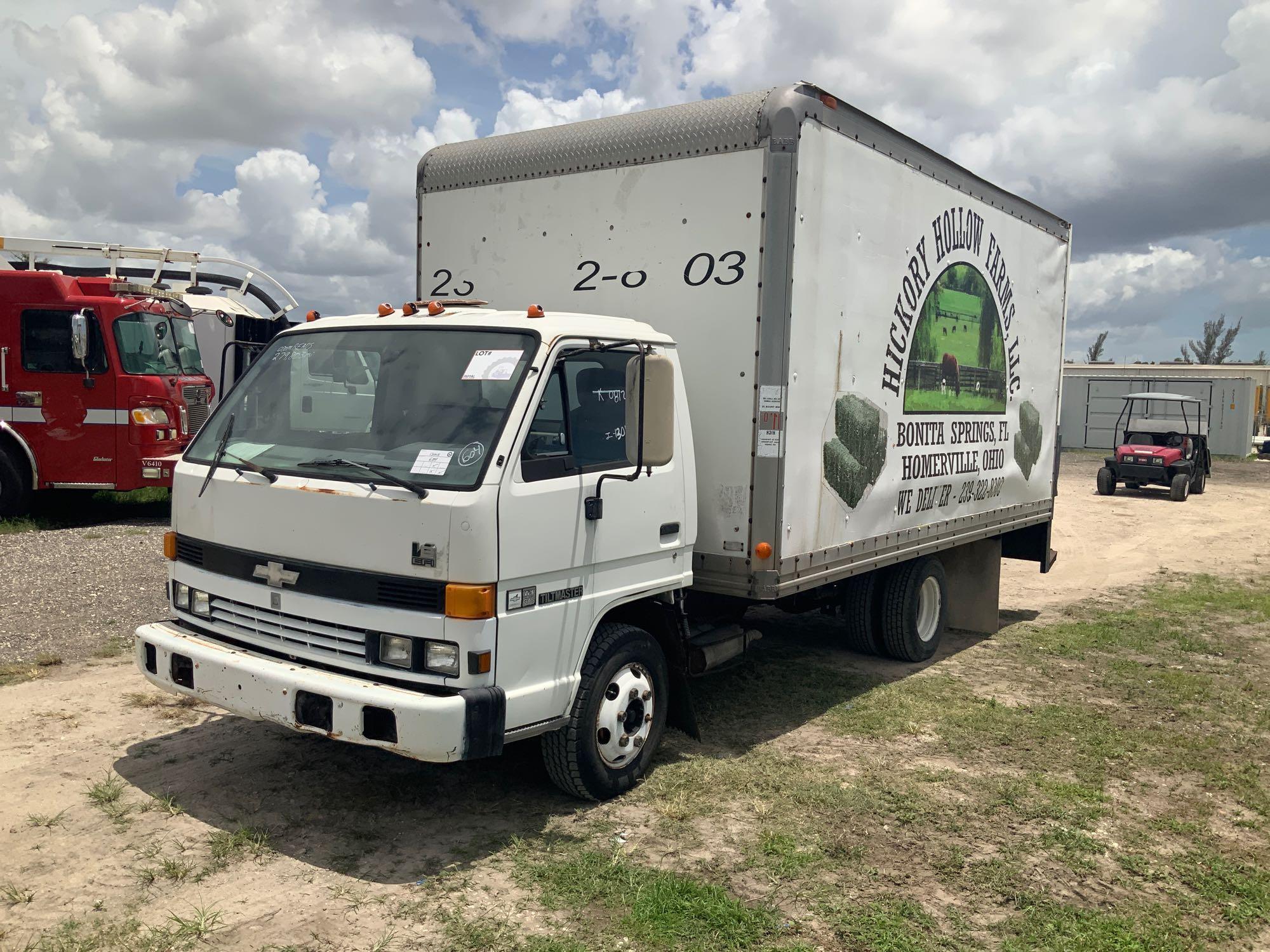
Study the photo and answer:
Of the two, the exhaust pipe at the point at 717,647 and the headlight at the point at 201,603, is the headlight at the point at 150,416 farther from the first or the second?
the exhaust pipe at the point at 717,647

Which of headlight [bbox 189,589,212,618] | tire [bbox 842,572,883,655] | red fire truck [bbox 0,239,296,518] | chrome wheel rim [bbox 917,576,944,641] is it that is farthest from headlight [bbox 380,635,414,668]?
red fire truck [bbox 0,239,296,518]

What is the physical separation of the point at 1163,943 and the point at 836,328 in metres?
3.39

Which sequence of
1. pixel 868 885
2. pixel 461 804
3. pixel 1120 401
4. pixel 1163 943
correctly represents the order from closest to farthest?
pixel 1163 943
pixel 868 885
pixel 461 804
pixel 1120 401

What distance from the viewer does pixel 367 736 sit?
4.00m

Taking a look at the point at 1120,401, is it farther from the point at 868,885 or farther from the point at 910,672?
the point at 868,885

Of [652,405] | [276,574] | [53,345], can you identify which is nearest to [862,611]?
[652,405]

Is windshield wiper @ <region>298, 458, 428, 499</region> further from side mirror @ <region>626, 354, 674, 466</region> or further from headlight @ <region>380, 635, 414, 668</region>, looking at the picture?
side mirror @ <region>626, 354, 674, 466</region>

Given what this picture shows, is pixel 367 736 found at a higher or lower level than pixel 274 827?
higher

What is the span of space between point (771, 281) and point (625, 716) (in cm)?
232

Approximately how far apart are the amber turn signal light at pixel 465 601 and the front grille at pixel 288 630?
433 mm

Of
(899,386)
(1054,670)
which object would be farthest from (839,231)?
(1054,670)

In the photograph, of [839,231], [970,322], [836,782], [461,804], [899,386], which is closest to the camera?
[461,804]

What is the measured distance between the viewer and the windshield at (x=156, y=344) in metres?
12.1

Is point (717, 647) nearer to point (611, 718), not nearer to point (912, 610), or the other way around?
point (611, 718)
